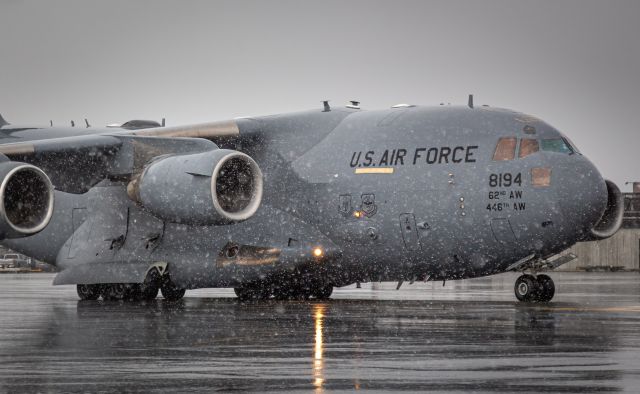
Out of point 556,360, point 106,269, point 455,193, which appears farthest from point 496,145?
point 556,360

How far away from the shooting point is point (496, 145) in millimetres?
19172

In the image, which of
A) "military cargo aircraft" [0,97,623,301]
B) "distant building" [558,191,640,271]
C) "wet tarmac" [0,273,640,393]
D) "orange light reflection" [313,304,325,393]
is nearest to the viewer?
"orange light reflection" [313,304,325,393]

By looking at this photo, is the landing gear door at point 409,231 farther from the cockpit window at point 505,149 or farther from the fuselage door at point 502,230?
the cockpit window at point 505,149

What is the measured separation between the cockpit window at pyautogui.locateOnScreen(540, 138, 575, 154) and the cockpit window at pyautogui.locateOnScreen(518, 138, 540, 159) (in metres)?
0.11

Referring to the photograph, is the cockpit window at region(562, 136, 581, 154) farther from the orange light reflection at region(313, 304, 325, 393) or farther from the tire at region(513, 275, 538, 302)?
the orange light reflection at region(313, 304, 325, 393)

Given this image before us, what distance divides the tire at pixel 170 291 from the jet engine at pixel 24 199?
11.5 feet

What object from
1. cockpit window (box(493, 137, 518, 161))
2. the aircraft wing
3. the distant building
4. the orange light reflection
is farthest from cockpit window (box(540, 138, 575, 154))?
the distant building

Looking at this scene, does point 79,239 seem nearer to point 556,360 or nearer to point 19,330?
point 19,330

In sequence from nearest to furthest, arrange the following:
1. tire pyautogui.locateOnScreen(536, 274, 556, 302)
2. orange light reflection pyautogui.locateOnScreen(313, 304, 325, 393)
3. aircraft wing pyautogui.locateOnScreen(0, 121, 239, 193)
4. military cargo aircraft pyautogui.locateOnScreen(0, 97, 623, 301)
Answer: orange light reflection pyautogui.locateOnScreen(313, 304, 325, 393) < military cargo aircraft pyautogui.locateOnScreen(0, 97, 623, 301) < tire pyautogui.locateOnScreen(536, 274, 556, 302) < aircraft wing pyautogui.locateOnScreen(0, 121, 239, 193)

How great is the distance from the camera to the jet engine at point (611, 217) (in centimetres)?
2047

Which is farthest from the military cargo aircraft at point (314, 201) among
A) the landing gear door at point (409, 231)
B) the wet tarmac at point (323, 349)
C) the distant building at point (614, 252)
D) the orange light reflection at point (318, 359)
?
the distant building at point (614, 252)

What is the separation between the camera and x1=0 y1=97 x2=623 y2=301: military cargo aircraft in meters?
18.7

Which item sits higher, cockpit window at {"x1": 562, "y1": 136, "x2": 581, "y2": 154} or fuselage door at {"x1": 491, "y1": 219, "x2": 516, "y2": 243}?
cockpit window at {"x1": 562, "y1": 136, "x2": 581, "y2": 154}

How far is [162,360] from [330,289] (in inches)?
505
